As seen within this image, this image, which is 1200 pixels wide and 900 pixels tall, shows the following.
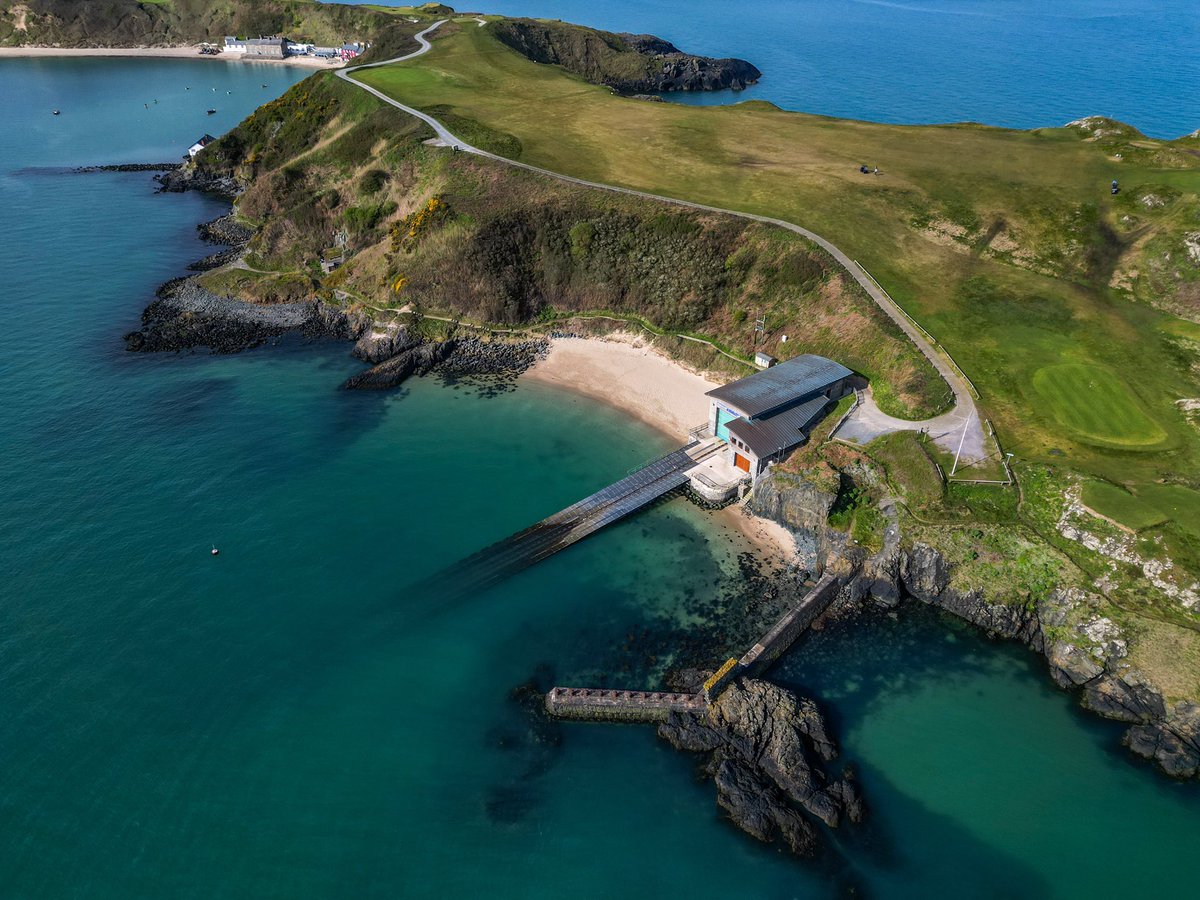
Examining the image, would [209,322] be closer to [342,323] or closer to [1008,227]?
[342,323]


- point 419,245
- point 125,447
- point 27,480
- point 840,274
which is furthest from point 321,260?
point 840,274

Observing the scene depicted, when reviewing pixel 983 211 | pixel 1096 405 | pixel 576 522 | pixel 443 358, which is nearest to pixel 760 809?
pixel 576 522

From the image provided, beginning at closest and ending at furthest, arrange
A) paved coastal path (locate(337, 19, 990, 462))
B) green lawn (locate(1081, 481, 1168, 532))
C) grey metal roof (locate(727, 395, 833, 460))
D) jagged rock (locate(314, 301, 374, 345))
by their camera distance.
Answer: green lawn (locate(1081, 481, 1168, 532)), paved coastal path (locate(337, 19, 990, 462)), grey metal roof (locate(727, 395, 833, 460)), jagged rock (locate(314, 301, 374, 345))

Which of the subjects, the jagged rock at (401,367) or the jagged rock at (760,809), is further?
the jagged rock at (401,367)

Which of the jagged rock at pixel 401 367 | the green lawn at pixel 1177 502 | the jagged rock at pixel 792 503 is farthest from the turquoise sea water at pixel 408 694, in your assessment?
the green lawn at pixel 1177 502

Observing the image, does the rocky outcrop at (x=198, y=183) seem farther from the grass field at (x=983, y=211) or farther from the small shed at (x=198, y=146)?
the grass field at (x=983, y=211)

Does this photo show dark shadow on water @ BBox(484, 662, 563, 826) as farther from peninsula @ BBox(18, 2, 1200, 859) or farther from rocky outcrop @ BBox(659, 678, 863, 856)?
peninsula @ BBox(18, 2, 1200, 859)

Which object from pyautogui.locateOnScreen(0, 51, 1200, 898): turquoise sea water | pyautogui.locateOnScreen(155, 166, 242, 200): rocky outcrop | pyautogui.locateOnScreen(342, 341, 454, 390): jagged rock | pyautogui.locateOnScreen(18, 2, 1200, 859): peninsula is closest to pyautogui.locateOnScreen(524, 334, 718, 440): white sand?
pyautogui.locateOnScreen(18, 2, 1200, 859): peninsula
